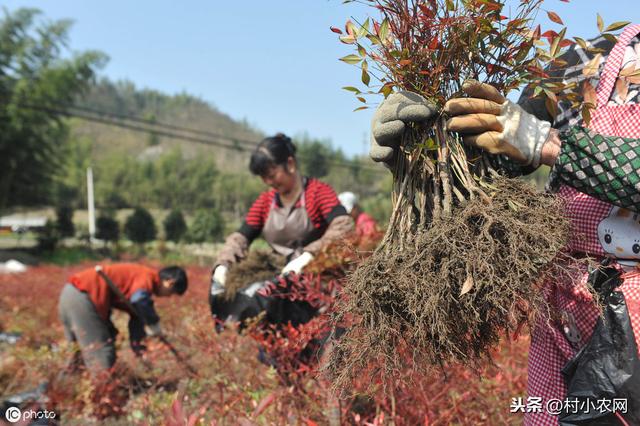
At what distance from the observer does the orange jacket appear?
14.1 ft

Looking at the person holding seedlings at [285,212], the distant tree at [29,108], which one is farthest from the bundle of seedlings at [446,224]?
the distant tree at [29,108]

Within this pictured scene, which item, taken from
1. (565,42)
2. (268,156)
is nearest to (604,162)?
(565,42)

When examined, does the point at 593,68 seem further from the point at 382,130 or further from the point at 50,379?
the point at 50,379

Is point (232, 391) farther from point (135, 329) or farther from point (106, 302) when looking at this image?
point (135, 329)

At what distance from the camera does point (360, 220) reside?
406 centimetres

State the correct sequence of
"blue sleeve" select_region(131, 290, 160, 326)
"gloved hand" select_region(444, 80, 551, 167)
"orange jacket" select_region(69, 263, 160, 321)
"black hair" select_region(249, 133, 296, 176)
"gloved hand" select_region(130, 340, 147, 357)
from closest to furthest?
"gloved hand" select_region(444, 80, 551, 167)
"black hair" select_region(249, 133, 296, 176)
"orange jacket" select_region(69, 263, 160, 321)
"blue sleeve" select_region(131, 290, 160, 326)
"gloved hand" select_region(130, 340, 147, 357)

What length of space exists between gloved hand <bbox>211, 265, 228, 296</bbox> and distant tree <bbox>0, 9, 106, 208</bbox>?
64.2ft

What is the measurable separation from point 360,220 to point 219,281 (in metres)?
1.41

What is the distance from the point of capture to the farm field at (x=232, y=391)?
2.24 metres

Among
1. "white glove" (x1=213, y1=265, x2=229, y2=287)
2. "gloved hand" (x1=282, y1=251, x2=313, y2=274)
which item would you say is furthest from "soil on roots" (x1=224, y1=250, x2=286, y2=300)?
"gloved hand" (x1=282, y1=251, x2=313, y2=274)

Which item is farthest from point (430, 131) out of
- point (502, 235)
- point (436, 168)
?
point (502, 235)

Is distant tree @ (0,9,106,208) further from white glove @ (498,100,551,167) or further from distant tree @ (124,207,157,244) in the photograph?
white glove @ (498,100,551,167)

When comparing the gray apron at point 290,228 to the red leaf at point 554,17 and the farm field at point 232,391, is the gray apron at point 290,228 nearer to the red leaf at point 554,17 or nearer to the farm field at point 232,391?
the farm field at point 232,391

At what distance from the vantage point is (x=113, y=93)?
104438 millimetres
